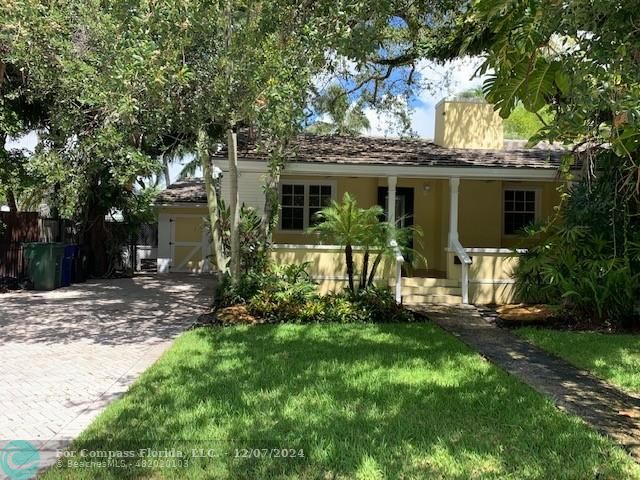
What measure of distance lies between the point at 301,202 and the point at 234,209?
4.14 m

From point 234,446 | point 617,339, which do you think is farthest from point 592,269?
point 234,446

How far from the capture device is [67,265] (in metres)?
15.9

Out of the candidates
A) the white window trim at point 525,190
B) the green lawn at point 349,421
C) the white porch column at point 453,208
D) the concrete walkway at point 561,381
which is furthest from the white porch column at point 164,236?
the green lawn at point 349,421

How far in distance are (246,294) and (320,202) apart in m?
4.86

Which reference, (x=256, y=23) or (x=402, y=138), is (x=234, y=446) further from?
(x=402, y=138)

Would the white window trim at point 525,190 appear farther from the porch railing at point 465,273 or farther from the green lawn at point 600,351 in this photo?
the green lawn at point 600,351

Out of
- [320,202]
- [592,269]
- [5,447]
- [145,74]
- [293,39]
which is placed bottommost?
[5,447]

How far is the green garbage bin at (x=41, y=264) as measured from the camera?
14562 mm

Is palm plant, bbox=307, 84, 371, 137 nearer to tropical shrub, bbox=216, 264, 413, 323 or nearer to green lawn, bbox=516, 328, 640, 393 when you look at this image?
tropical shrub, bbox=216, 264, 413, 323

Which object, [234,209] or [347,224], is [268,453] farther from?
[234,209]

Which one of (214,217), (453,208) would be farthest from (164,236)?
(453,208)

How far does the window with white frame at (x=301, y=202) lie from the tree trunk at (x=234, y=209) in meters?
3.66

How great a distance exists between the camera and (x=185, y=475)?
149 inches

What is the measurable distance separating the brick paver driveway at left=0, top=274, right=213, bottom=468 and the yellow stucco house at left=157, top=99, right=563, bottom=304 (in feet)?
10.6
